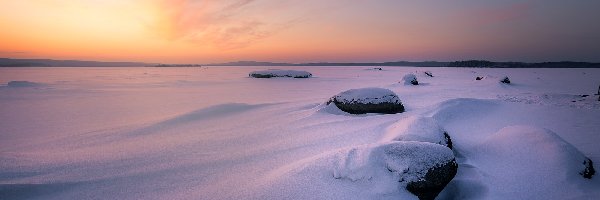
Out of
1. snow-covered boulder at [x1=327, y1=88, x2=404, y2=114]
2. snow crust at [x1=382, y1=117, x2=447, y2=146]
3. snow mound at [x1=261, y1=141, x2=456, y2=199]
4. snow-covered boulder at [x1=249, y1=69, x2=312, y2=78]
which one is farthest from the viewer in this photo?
snow-covered boulder at [x1=249, y1=69, x2=312, y2=78]

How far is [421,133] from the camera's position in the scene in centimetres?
364

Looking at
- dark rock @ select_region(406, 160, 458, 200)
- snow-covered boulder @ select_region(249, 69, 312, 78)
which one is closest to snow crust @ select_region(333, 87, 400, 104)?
dark rock @ select_region(406, 160, 458, 200)

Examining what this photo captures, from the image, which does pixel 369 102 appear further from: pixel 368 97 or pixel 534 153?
pixel 534 153

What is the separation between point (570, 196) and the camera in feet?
8.75

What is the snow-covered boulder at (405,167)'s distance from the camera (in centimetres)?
275

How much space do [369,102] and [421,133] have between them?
266 centimetres

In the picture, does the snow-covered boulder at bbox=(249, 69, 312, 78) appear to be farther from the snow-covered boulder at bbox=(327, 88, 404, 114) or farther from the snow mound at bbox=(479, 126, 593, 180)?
the snow mound at bbox=(479, 126, 593, 180)

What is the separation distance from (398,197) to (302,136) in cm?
229

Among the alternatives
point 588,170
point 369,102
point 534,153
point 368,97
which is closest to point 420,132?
point 534,153

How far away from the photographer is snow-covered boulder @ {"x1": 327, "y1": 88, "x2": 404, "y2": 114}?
629 centimetres

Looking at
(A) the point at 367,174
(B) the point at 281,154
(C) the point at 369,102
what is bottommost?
(B) the point at 281,154

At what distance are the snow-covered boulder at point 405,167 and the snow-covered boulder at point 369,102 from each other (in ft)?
10.7

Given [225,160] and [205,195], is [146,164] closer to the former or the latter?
[225,160]

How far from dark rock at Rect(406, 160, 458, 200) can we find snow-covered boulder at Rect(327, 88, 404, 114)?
3396 mm
